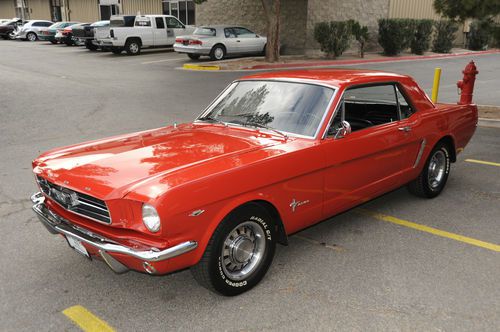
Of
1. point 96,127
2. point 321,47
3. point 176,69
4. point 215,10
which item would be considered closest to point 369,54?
point 321,47

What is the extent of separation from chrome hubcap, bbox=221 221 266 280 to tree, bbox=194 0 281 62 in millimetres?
17366

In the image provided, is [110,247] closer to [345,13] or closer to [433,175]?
[433,175]

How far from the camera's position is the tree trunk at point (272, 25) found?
64.4ft

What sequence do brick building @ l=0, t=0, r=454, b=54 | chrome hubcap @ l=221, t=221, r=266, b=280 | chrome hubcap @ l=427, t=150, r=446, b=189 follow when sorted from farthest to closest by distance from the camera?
brick building @ l=0, t=0, r=454, b=54 → chrome hubcap @ l=427, t=150, r=446, b=189 → chrome hubcap @ l=221, t=221, r=266, b=280

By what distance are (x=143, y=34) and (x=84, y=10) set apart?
21254 millimetres

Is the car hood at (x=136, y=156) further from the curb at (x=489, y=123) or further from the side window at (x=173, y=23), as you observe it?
the side window at (x=173, y=23)

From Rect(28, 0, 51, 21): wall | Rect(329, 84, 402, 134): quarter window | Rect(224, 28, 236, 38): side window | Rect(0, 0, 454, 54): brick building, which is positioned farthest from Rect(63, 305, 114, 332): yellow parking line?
Rect(28, 0, 51, 21): wall

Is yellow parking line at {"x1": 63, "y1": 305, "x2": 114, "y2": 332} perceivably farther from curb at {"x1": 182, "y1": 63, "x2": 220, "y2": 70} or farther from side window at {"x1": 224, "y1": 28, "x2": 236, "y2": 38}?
side window at {"x1": 224, "y1": 28, "x2": 236, "y2": 38}

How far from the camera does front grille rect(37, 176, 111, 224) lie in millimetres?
3240

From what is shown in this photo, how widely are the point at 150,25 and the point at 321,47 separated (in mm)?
9278

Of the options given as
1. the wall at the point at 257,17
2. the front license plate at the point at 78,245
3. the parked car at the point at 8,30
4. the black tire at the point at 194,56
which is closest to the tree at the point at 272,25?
the black tire at the point at 194,56

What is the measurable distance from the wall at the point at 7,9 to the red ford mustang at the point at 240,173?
61.2 m

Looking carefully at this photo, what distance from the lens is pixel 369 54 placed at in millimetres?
26531

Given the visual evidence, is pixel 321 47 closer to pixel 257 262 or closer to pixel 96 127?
pixel 96 127
